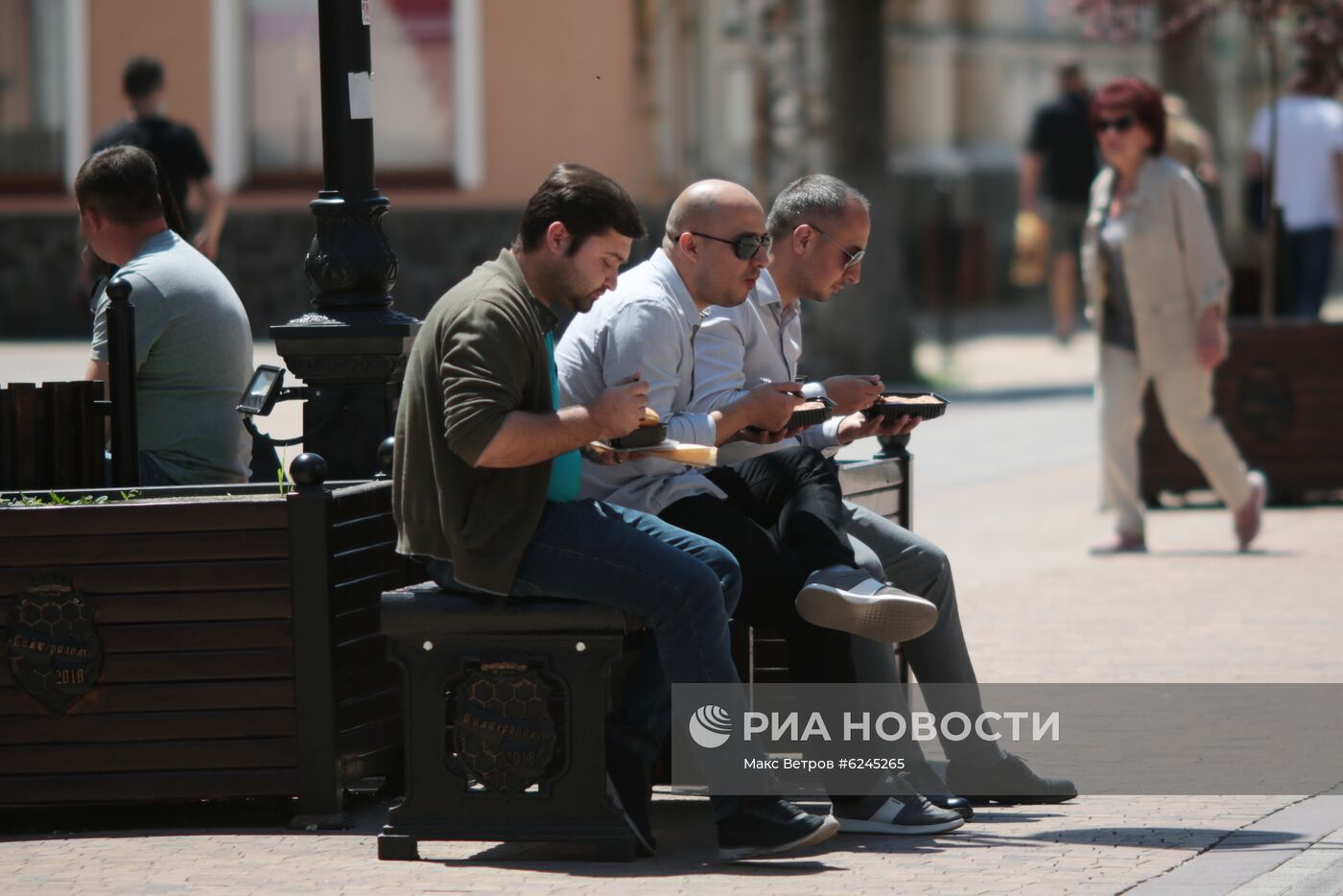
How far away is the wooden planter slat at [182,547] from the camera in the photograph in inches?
218

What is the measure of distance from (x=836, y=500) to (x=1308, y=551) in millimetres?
4936

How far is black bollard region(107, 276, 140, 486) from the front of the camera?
6.21 metres

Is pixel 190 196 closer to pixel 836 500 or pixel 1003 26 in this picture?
pixel 836 500

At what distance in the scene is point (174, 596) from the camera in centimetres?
555

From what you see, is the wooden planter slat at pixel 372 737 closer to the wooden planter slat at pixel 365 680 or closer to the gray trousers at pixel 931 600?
the wooden planter slat at pixel 365 680

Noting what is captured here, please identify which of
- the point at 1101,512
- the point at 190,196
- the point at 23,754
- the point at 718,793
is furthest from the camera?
the point at 190,196

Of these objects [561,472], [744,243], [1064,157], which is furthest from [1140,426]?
[1064,157]

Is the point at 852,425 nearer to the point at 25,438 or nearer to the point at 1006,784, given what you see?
the point at 1006,784

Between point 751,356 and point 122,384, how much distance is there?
62.3 inches

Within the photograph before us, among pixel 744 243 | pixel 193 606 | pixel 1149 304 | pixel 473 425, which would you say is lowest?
pixel 193 606

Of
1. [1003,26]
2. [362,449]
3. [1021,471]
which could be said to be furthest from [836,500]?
[1003,26]

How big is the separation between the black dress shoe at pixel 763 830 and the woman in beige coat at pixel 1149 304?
17.2 ft

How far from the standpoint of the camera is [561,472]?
5336 millimetres

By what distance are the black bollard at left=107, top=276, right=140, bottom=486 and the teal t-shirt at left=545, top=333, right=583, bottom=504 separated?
4.49ft
